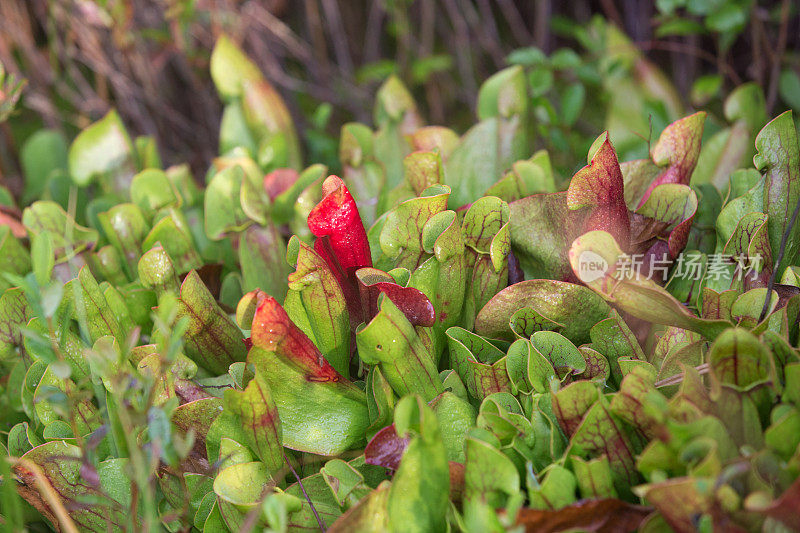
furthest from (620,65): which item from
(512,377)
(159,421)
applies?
(159,421)

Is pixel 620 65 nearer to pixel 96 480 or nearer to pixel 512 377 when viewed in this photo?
pixel 512 377

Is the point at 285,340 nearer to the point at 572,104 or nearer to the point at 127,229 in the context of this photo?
→ the point at 127,229

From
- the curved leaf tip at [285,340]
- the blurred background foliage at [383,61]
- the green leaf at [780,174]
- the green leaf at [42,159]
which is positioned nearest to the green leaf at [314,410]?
the curved leaf tip at [285,340]

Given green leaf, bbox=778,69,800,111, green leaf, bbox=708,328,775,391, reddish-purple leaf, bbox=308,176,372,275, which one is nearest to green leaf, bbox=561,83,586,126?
green leaf, bbox=778,69,800,111

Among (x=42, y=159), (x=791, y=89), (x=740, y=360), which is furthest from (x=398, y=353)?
(x=791, y=89)

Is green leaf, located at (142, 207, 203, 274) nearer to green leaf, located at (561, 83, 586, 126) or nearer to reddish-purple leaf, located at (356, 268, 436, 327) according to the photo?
reddish-purple leaf, located at (356, 268, 436, 327)

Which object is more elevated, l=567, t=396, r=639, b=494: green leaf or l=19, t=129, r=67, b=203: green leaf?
l=19, t=129, r=67, b=203: green leaf

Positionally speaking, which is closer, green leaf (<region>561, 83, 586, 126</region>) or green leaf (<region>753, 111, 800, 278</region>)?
green leaf (<region>753, 111, 800, 278</region>)

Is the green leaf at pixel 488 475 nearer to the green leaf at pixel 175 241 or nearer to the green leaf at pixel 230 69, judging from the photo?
the green leaf at pixel 175 241
